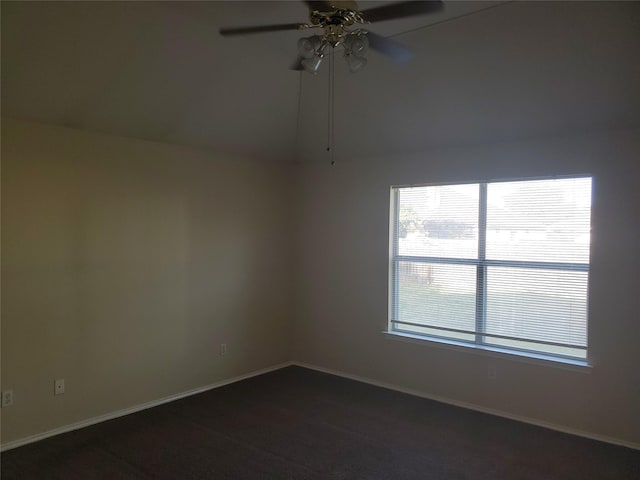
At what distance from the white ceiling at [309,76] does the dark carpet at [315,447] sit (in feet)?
8.08

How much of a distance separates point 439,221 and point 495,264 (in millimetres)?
678

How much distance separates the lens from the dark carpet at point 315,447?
301 centimetres

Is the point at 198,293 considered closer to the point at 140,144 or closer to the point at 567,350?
the point at 140,144

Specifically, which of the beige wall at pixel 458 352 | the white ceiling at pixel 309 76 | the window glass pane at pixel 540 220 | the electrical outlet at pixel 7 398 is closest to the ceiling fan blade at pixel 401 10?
the white ceiling at pixel 309 76

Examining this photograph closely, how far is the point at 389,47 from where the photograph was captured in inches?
97.3

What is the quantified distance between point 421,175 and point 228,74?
Result: 2.06 meters

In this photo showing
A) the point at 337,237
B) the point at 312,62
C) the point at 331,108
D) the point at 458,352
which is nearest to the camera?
the point at 312,62

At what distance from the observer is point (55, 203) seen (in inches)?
138

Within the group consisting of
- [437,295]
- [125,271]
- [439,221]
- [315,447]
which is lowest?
[315,447]

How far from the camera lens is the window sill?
365cm

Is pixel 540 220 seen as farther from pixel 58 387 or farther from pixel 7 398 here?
pixel 7 398

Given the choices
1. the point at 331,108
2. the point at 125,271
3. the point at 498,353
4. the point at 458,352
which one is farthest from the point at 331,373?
the point at 331,108

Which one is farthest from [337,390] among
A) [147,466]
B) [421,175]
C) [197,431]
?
[421,175]

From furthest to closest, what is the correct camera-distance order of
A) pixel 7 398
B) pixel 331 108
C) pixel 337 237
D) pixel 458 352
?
pixel 337 237 < pixel 331 108 < pixel 458 352 < pixel 7 398
